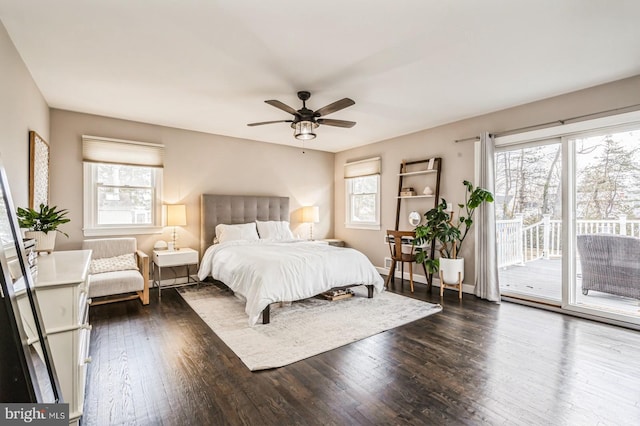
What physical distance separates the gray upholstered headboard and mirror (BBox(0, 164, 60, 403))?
150 inches

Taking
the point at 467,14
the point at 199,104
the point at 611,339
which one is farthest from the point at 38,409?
the point at 611,339

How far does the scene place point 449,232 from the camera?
4.53 metres

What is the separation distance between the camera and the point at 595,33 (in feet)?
8.13

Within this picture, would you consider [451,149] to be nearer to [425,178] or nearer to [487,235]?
[425,178]

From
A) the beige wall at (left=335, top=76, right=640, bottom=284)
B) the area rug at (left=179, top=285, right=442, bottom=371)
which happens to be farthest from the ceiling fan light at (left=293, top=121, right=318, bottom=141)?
the area rug at (left=179, top=285, right=442, bottom=371)

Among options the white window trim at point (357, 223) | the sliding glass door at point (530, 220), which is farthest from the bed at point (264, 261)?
the sliding glass door at point (530, 220)

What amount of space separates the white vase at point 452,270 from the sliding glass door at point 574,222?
1.95ft

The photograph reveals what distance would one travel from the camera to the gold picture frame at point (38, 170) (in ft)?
10.4

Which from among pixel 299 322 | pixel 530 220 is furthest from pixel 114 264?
pixel 530 220

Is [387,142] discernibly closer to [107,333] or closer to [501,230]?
[501,230]

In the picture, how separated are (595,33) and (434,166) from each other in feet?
9.17

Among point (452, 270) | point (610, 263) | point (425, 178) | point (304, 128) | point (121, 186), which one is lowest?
point (452, 270)

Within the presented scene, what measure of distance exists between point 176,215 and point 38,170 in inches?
69.6

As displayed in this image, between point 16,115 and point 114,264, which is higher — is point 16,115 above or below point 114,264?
above
